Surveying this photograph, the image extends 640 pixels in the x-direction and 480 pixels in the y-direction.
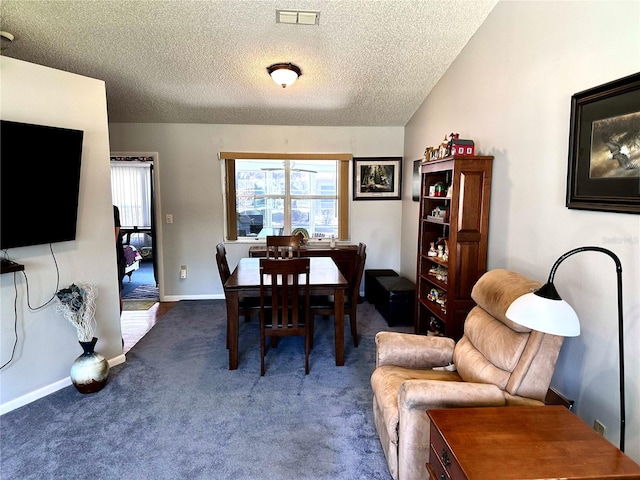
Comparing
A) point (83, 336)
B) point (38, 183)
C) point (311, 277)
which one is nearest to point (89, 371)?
point (83, 336)

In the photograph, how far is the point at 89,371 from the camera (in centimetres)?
251

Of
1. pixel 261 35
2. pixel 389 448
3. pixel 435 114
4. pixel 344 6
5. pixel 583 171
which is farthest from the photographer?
pixel 435 114

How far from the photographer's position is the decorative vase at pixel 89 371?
2504 mm

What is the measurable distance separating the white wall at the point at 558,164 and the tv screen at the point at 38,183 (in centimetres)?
311

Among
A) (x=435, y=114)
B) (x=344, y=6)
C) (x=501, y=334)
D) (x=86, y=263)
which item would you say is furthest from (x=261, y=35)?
(x=501, y=334)

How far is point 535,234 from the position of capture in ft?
7.52

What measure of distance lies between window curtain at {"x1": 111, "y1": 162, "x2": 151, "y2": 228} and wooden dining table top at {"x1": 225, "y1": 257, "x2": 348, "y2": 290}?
478 centimetres

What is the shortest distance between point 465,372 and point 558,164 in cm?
133

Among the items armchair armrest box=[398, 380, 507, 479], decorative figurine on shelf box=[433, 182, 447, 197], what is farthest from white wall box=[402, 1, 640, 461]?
armchair armrest box=[398, 380, 507, 479]

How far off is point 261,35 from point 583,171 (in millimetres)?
2562

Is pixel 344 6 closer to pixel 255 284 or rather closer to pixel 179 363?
pixel 255 284

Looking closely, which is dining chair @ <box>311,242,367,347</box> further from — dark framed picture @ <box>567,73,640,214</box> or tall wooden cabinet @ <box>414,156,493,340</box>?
dark framed picture @ <box>567,73,640,214</box>

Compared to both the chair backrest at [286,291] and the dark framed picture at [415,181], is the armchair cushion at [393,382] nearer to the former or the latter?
the chair backrest at [286,291]

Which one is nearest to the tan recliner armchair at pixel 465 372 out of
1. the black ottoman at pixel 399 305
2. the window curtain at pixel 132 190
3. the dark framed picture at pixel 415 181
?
the black ottoman at pixel 399 305
